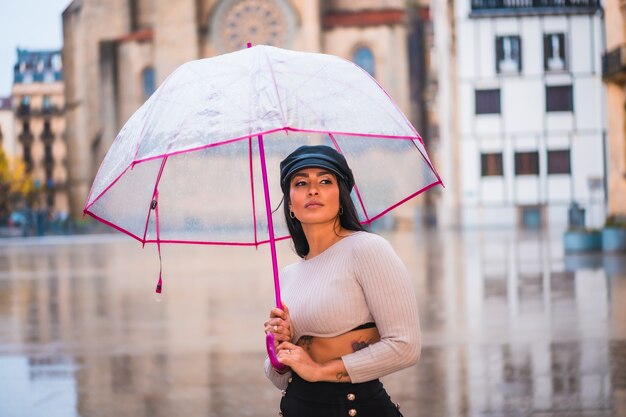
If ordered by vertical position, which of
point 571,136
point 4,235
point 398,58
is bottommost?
point 4,235

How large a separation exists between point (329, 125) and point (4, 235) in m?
61.4

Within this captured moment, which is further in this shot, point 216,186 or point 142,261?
point 142,261

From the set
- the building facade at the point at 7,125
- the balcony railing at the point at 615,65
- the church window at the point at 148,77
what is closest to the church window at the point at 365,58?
the church window at the point at 148,77

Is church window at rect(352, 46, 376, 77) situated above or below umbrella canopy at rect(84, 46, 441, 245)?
above

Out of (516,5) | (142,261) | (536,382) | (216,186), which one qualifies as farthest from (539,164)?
(216,186)

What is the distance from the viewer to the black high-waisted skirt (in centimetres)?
319

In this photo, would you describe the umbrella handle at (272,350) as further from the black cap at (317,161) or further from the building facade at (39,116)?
the building facade at (39,116)

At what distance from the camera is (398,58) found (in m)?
60.7

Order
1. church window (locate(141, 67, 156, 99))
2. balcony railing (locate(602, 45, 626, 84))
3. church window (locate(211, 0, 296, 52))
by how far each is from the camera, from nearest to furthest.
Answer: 1. balcony railing (locate(602, 45, 626, 84))
2. church window (locate(211, 0, 296, 52))
3. church window (locate(141, 67, 156, 99))

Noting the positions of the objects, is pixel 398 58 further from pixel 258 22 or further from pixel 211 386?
pixel 211 386

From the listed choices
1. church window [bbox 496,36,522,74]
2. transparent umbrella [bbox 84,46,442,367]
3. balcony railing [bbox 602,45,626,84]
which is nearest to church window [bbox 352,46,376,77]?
church window [bbox 496,36,522,74]

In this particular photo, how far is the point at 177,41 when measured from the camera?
2544 inches

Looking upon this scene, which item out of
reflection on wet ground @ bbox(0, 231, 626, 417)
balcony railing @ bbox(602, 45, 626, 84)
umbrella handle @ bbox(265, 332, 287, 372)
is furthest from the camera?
balcony railing @ bbox(602, 45, 626, 84)

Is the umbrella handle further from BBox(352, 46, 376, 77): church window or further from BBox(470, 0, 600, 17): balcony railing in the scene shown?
BBox(352, 46, 376, 77): church window
